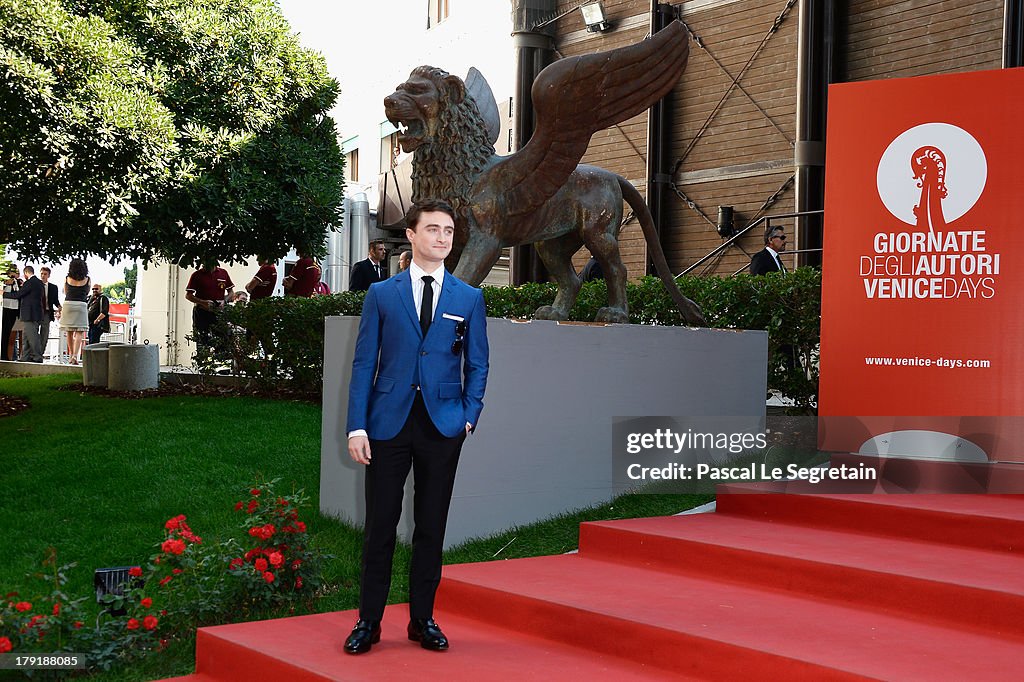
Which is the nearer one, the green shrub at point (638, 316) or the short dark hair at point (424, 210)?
the short dark hair at point (424, 210)

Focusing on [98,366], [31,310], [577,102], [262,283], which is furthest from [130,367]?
[577,102]

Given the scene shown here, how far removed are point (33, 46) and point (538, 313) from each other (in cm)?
414

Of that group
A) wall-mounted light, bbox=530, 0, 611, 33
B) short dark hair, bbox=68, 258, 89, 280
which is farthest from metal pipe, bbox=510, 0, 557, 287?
short dark hair, bbox=68, 258, 89, 280

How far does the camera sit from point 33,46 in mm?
7258

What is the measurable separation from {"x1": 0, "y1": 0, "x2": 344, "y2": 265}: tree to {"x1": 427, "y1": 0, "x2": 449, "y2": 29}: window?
37.9ft

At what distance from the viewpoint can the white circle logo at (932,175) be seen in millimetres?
5098

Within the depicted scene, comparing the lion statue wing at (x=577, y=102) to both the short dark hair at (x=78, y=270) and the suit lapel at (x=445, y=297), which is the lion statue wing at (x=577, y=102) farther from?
the short dark hair at (x=78, y=270)

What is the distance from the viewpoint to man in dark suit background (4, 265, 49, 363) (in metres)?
14.5

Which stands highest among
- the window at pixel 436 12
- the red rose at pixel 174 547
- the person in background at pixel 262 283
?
the window at pixel 436 12

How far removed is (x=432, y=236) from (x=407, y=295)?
0.22 metres

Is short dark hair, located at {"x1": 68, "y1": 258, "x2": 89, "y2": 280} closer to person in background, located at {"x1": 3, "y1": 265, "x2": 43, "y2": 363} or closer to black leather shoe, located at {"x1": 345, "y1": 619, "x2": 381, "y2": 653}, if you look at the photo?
person in background, located at {"x1": 3, "y1": 265, "x2": 43, "y2": 363}

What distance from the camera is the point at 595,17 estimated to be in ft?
49.7

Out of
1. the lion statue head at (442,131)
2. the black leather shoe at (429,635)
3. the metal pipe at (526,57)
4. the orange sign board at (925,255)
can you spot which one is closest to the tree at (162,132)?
the lion statue head at (442,131)

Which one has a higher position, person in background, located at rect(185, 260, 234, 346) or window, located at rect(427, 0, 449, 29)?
window, located at rect(427, 0, 449, 29)
